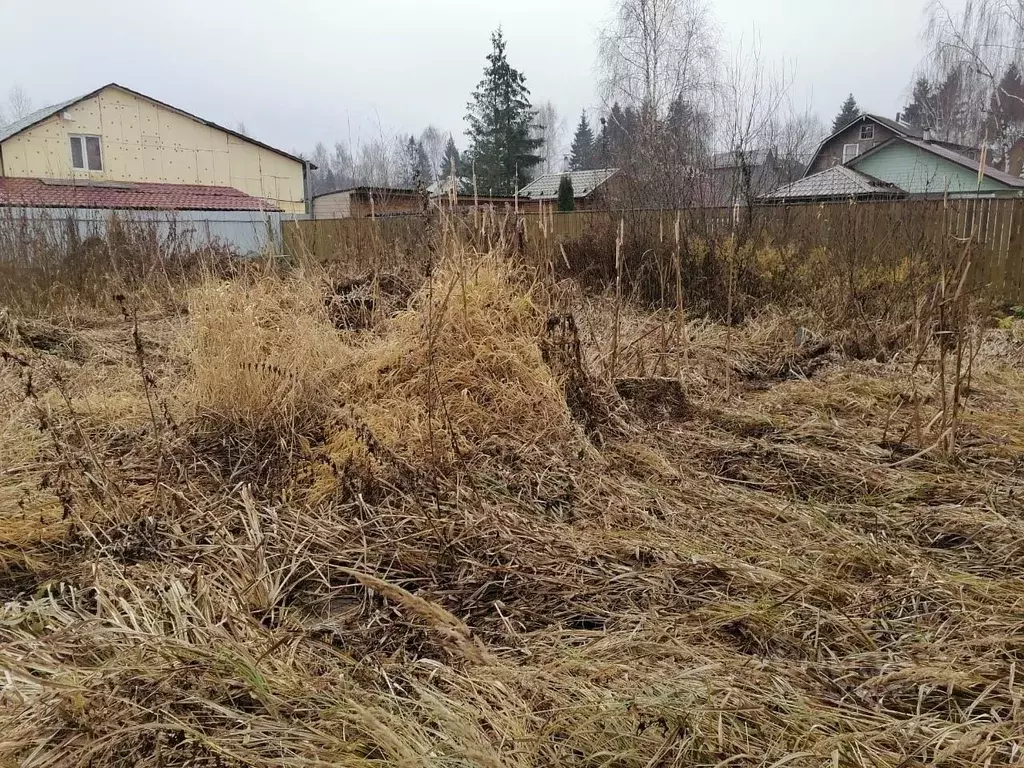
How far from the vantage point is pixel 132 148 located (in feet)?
71.9

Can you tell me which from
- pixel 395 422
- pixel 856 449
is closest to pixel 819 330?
pixel 856 449

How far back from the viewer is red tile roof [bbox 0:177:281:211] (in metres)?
18.1

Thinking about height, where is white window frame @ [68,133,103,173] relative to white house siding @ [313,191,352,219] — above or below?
above

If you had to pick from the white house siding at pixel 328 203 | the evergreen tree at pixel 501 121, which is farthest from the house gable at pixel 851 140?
the white house siding at pixel 328 203

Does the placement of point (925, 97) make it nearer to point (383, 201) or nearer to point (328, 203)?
point (328, 203)

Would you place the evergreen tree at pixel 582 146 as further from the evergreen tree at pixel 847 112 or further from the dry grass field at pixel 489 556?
the dry grass field at pixel 489 556

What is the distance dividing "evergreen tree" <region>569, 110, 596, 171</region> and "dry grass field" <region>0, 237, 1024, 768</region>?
55.5 metres

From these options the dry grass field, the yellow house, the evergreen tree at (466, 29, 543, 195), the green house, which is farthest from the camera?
the evergreen tree at (466, 29, 543, 195)

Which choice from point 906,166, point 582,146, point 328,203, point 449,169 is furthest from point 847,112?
point 449,169

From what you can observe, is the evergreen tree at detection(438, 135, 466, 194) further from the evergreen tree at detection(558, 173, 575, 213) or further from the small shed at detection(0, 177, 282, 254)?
the evergreen tree at detection(558, 173, 575, 213)

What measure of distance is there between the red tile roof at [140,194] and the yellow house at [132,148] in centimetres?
43

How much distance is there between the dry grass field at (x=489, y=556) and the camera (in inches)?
56.9

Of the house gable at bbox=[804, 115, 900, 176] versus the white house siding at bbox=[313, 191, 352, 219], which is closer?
the white house siding at bbox=[313, 191, 352, 219]

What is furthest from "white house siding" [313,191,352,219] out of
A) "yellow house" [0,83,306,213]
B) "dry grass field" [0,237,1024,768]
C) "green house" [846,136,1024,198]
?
"dry grass field" [0,237,1024,768]
